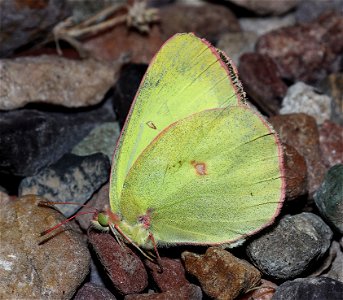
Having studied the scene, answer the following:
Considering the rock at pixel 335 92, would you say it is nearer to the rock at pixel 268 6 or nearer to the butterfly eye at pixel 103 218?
the rock at pixel 268 6

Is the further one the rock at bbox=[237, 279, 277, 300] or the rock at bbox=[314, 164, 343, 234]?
the rock at bbox=[314, 164, 343, 234]

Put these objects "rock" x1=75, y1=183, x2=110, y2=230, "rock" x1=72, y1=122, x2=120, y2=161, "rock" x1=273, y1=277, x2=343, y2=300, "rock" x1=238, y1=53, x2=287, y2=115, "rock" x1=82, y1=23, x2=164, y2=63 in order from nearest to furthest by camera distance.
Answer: "rock" x1=273, y1=277, x2=343, y2=300 < "rock" x1=75, y1=183, x2=110, y2=230 < "rock" x1=72, y1=122, x2=120, y2=161 < "rock" x1=238, y1=53, x2=287, y2=115 < "rock" x1=82, y1=23, x2=164, y2=63

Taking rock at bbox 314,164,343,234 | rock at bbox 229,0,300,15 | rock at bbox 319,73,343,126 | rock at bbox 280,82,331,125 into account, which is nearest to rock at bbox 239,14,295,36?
rock at bbox 229,0,300,15

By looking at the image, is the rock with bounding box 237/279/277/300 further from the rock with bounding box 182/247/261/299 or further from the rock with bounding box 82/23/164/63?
the rock with bounding box 82/23/164/63

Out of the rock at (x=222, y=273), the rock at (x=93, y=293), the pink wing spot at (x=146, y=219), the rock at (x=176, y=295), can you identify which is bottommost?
the rock at (x=93, y=293)

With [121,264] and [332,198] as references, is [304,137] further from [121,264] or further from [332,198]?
[121,264]

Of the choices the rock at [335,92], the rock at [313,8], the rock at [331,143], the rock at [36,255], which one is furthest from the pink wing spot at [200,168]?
the rock at [313,8]

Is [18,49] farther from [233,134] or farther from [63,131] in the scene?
[233,134]
